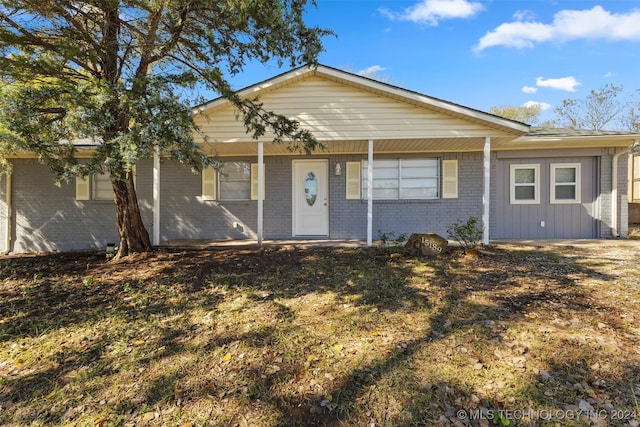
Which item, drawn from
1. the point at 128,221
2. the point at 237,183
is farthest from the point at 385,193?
the point at 128,221

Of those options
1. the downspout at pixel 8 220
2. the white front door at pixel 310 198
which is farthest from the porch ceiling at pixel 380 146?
the downspout at pixel 8 220

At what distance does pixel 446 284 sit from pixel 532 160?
6.17m

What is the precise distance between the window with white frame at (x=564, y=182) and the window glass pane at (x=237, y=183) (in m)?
8.24

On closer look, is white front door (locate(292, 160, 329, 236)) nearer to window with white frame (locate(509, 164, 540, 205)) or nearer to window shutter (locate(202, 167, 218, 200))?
window shutter (locate(202, 167, 218, 200))

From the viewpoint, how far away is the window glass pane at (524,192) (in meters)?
8.74

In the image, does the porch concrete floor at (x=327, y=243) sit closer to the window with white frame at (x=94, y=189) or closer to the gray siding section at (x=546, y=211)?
the gray siding section at (x=546, y=211)

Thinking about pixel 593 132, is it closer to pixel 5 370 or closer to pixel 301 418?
pixel 301 418

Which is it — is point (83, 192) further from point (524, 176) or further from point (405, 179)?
point (524, 176)

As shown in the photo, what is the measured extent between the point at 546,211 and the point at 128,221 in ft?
33.0

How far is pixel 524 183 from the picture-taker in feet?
28.7

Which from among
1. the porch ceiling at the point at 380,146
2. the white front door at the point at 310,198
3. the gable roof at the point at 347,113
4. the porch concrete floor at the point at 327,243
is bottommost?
the porch concrete floor at the point at 327,243

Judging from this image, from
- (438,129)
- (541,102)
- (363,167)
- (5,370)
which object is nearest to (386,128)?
(438,129)

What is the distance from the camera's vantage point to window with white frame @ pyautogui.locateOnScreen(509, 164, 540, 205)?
342 inches

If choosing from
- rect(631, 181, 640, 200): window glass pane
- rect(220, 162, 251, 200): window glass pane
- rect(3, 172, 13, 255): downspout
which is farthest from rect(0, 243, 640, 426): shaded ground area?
rect(631, 181, 640, 200): window glass pane
